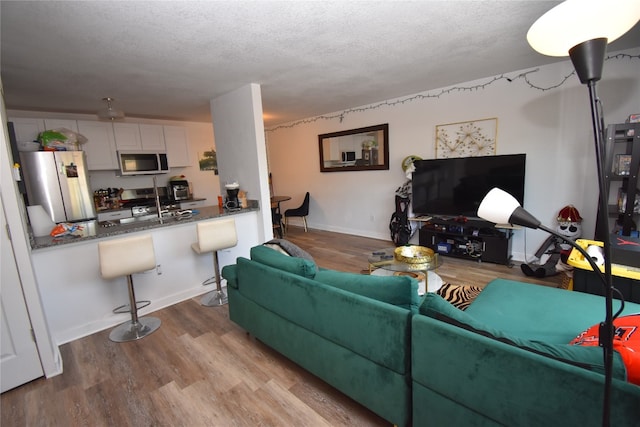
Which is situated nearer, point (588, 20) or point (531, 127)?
point (588, 20)

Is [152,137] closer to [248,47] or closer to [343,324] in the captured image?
[248,47]

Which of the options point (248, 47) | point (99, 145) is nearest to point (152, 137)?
point (99, 145)

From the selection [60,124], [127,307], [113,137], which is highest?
[60,124]

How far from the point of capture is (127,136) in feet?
16.7

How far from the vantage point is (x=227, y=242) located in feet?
10.2

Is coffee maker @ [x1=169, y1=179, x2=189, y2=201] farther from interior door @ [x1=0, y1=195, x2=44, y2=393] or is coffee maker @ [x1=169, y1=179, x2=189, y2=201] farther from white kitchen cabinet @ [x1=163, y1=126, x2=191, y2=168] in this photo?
interior door @ [x1=0, y1=195, x2=44, y2=393]

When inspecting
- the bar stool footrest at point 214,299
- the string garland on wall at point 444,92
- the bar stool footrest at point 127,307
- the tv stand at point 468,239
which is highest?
the string garland on wall at point 444,92

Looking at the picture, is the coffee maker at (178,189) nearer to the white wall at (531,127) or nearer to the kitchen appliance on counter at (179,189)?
the kitchen appliance on counter at (179,189)

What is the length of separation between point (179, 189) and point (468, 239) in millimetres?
5114

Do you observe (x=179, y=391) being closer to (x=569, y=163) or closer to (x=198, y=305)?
(x=198, y=305)

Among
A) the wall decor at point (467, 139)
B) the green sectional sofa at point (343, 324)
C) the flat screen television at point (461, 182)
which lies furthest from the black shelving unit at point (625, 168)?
the green sectional sofa at point (343, 324)

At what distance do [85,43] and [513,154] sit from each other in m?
4.48

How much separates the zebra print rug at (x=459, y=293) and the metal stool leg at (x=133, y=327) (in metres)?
2.79

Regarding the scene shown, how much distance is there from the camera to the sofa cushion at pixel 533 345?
38.9 inches
